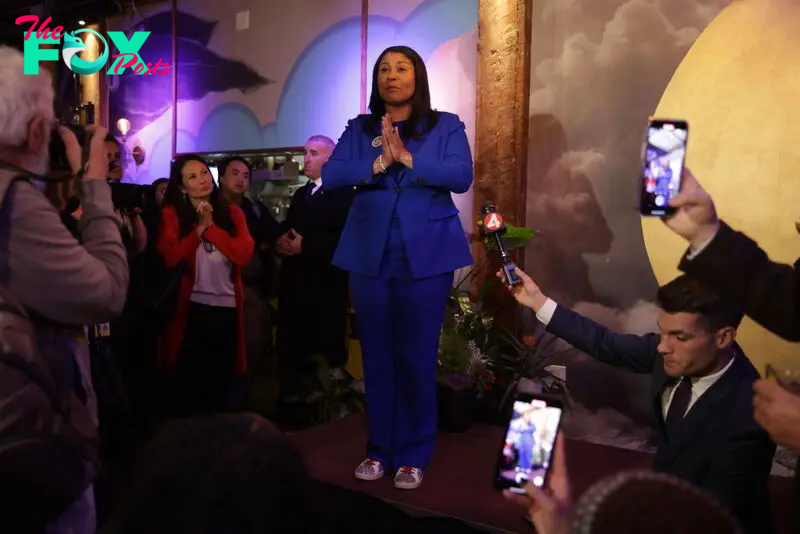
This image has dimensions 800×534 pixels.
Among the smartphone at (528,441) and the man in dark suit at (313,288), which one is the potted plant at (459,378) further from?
the smartphone at (528,441)

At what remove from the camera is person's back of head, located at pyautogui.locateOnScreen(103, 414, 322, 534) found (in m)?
0.67

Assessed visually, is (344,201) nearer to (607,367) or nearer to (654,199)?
(607,367)

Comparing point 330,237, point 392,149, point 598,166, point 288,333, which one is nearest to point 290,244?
point 330,237

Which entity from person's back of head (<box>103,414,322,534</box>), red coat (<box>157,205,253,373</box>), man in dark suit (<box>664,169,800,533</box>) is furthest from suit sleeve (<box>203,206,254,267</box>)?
person's back of head (<box>103,414,322,534</box>)

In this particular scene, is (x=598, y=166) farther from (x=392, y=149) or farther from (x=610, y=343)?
(x=610, y=343)

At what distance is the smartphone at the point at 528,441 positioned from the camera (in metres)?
1.82

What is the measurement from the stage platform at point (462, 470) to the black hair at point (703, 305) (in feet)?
2.66

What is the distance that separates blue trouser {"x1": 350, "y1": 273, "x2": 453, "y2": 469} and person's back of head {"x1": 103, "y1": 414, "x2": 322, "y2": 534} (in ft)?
5.31

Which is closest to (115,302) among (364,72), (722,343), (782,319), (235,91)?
(782,319)

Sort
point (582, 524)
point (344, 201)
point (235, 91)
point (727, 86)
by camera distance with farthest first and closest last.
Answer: point (235, 91) < point (344, 201) < point (727, 86) < point (582, 524)

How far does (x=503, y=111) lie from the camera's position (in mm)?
3533

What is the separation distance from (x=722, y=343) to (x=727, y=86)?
5.81ft

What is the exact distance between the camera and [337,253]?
2.43 metres

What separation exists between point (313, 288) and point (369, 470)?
1.30 meters
